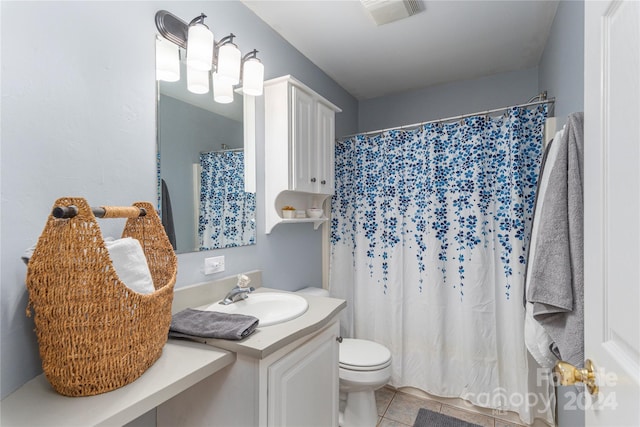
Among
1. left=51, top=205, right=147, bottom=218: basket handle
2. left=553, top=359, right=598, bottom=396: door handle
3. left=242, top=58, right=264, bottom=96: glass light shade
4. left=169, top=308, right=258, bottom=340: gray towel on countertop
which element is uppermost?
left=242, top=58, right=264, bottom=96: glass light shade

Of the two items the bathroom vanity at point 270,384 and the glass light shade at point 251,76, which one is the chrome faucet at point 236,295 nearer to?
the bathroom vanity at point 270,384

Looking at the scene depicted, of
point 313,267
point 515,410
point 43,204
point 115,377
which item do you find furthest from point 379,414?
point 43,204

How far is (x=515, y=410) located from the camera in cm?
195

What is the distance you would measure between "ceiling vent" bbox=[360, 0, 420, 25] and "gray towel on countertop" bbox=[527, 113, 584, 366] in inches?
43.4

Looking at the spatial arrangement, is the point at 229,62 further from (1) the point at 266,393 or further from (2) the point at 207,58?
(1) the point at 266,393

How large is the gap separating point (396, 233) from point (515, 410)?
51.9 inches

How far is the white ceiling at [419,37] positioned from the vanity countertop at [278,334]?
1546 millimetres

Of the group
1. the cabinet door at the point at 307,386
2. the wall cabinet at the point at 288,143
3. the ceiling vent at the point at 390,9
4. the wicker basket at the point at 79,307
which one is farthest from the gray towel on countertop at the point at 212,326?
the ceiling vent at the point at 390,9

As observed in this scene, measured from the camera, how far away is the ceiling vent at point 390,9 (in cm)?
170

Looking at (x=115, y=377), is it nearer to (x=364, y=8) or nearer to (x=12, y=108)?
(x=12, y=108)

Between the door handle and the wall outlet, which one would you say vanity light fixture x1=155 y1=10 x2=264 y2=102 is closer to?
the wall outlet

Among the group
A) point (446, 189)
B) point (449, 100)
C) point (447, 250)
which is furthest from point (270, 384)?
point (449, 100)

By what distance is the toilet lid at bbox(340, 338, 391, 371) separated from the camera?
180cm

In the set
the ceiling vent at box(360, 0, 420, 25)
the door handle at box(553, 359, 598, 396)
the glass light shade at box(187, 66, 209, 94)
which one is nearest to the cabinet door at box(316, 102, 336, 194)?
the ceiling vent at box(360, 0, 420, 25)
